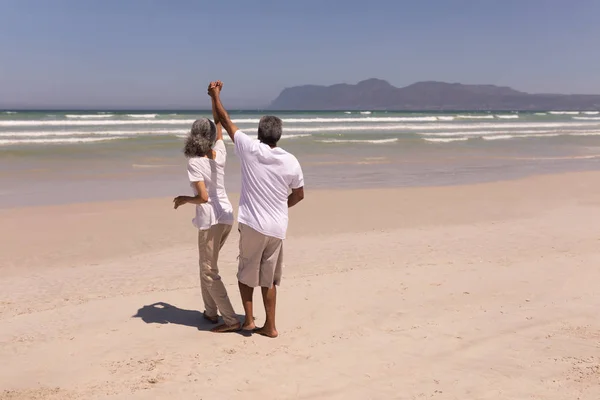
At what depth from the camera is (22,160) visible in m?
18.1

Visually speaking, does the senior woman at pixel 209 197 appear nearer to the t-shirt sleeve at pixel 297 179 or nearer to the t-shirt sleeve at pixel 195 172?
→ the t-shirt sleeve at pixel 195 172

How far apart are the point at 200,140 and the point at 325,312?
1772mm

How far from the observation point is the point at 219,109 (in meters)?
Result: 4.44

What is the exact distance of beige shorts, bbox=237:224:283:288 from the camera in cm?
427

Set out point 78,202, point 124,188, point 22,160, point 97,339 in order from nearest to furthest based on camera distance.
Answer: point 97,339 → point 78,202 → point 124,188 → point 22,160

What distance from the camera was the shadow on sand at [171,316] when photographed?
4.85 metres

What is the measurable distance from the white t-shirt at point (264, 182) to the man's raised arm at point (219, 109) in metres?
0.12

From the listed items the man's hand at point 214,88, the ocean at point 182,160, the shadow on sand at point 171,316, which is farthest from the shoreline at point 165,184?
the man's hand at point 214,88

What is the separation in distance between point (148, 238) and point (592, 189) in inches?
370

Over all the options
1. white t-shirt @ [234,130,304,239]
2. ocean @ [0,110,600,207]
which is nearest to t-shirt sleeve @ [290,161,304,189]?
white t-shirt @ [234,130,304,239]

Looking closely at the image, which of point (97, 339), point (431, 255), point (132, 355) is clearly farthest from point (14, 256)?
point (431, 255)

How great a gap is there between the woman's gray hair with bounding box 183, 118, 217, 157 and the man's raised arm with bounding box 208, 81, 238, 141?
0.10 meters

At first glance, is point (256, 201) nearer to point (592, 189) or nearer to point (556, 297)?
point (556, 297)

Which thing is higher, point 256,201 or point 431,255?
point 256,201
